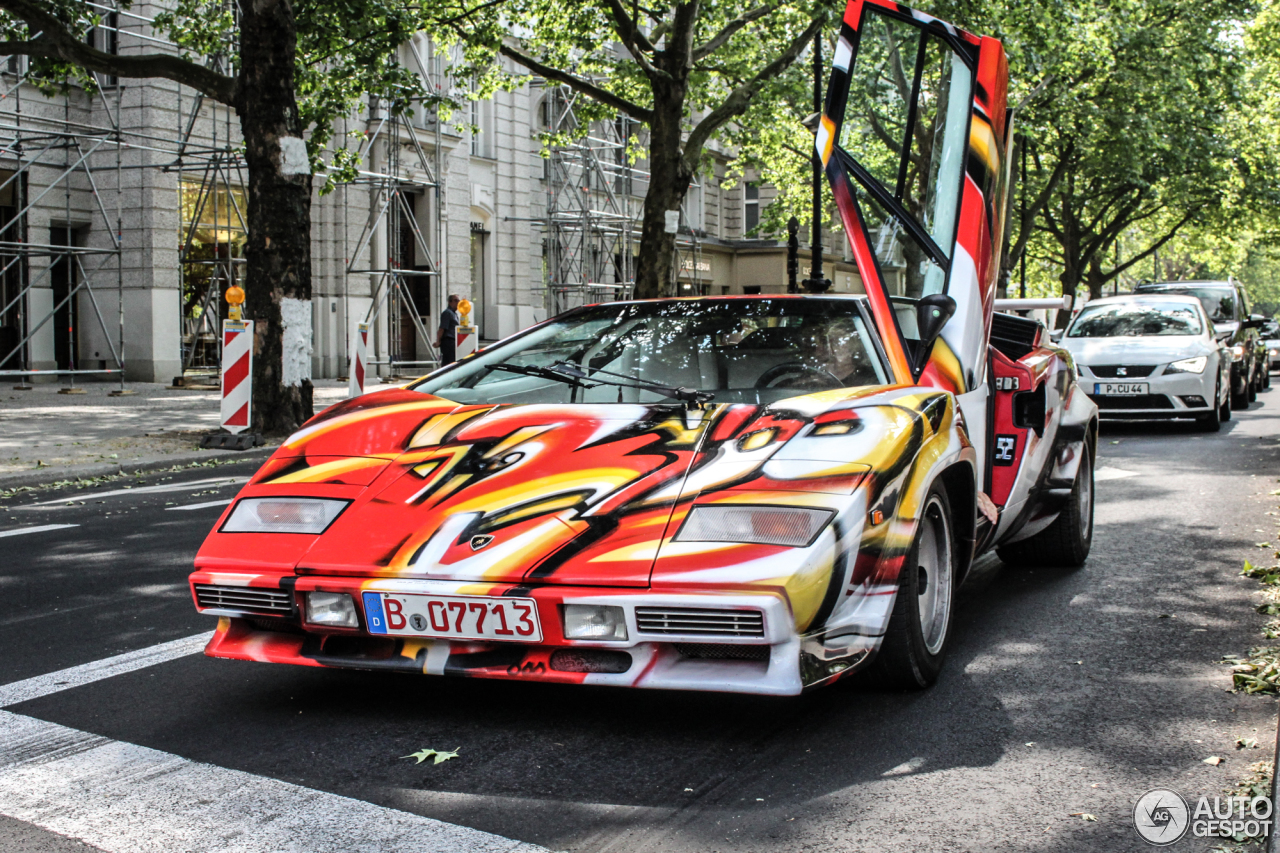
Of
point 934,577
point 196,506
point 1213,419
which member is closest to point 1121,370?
point 1213,419

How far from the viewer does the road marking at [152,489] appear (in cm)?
942

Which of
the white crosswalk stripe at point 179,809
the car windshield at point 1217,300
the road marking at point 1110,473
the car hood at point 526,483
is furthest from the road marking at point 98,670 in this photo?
the car windshield at point 1217,300

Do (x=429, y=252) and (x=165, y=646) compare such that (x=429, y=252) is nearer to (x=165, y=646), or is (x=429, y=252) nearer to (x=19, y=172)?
(x=19, y=172)

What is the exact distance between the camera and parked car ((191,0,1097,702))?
3.40 meters

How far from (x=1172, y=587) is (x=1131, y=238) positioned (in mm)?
69644

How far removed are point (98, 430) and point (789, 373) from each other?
1223 centimetres

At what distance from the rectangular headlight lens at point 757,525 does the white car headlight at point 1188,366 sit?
1252cm

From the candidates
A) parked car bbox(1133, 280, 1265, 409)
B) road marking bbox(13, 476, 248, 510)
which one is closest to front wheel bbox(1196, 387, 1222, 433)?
parked car bbox(1133, 280, 1265, 409)

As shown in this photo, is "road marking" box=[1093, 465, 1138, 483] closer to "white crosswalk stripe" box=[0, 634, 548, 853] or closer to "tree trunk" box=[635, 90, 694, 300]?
"white crosswalk stripe" box=[0, 634, 548, 853]

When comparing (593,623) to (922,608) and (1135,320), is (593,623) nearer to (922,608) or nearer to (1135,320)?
(922,608)

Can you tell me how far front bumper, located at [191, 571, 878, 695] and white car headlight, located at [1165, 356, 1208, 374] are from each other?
40.4 ft

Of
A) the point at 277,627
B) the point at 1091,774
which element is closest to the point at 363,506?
the point at 277,627

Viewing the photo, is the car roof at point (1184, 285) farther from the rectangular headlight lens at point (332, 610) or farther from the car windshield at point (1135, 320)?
the rectangular headlight lens at point (332, 610)

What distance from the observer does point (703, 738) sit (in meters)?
3.64
